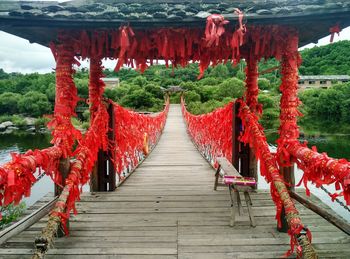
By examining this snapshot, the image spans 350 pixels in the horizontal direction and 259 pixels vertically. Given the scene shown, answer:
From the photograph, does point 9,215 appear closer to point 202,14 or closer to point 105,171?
point 105,171

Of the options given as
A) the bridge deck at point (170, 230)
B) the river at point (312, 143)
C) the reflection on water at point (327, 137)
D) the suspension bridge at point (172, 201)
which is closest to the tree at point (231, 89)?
the reflection on water at point (327, 137)

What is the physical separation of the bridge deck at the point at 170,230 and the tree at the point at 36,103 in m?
38.0

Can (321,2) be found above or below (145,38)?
above

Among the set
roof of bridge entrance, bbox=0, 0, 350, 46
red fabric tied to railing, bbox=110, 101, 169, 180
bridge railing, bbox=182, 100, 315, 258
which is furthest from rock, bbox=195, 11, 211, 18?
red fabric tied to railing, bbox=110, 101, 169, 180

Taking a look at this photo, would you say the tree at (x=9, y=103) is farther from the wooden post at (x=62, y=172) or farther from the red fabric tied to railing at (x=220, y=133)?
the wooden post at (x=62, y=172)

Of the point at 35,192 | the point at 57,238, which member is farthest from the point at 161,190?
the point at 35,192

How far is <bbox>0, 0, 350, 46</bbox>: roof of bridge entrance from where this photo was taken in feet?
8.73

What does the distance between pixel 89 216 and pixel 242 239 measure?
1.61m

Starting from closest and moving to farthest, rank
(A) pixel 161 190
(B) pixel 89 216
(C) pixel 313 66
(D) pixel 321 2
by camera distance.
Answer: (D) pixel 321 2, (B) pixel 89 216, (A) pixel 161 190, (C) pixel 313 66

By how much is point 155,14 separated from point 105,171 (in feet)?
8.09

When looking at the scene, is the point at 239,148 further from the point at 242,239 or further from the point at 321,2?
the point at 321,2

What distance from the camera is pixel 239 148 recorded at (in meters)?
4.76

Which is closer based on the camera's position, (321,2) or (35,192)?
(321,2)

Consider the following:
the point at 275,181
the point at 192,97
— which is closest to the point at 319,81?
the point at 192,97
